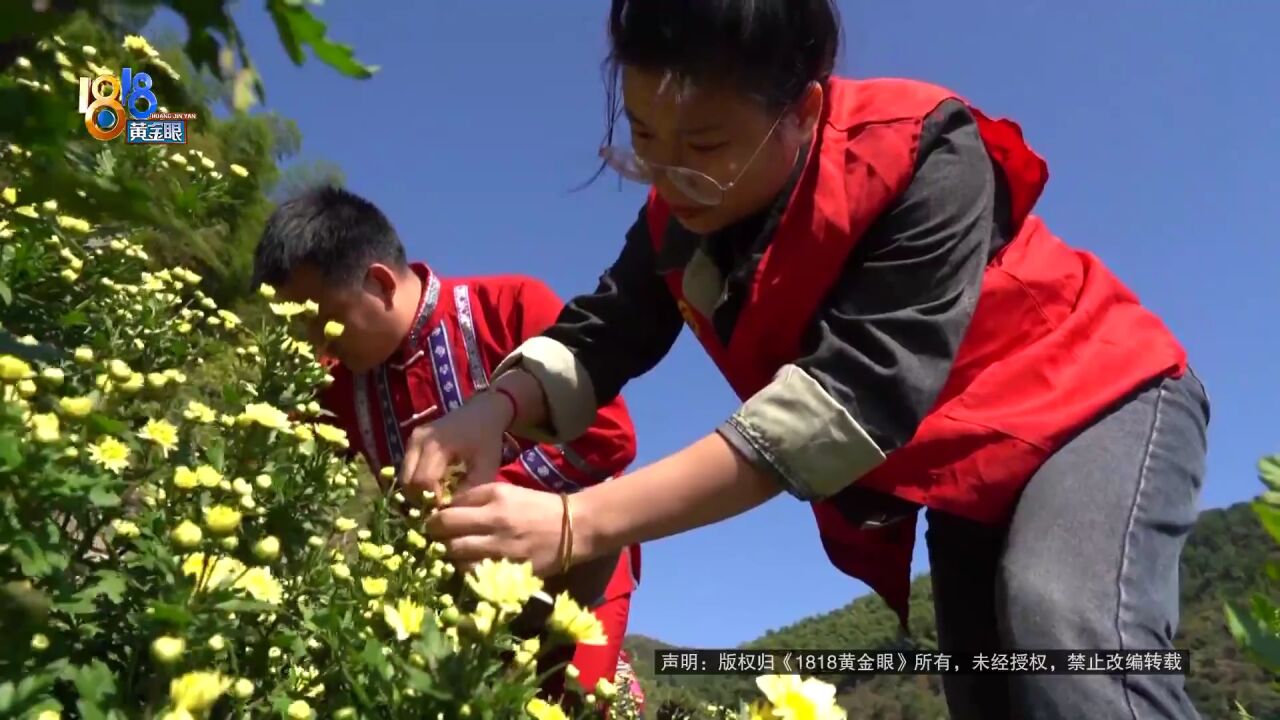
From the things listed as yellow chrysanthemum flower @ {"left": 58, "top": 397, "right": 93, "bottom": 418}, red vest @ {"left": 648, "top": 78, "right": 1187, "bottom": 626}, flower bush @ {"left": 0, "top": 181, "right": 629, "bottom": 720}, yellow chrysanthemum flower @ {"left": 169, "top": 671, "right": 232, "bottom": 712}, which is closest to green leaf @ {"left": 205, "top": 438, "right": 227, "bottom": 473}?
flower bush @ {"left": 0, "top": 181, "right": 629, "bottom": 720}

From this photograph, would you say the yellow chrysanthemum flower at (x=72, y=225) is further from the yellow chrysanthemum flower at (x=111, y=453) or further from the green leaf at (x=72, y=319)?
the yellow chrysanthemum flower at (x=111, y=453)

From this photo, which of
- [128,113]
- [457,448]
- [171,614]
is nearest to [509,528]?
[457,448]

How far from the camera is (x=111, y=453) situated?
134 centimetres

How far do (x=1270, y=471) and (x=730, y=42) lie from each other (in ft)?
2.88

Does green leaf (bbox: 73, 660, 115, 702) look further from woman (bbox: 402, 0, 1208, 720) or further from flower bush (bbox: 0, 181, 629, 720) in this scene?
woman (bbox: 402, 0, 1208, 720)

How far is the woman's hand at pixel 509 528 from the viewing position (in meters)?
1.17

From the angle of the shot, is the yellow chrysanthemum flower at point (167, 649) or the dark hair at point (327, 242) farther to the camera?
the dark hair at point (327, 242)

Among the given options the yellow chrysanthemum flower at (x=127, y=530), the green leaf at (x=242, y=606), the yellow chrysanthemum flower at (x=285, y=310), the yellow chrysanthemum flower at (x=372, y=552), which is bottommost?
the green leaf at (x=242, y=606)

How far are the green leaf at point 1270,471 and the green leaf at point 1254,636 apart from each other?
0.37ft

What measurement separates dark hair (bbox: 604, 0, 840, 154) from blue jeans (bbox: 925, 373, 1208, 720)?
0.69 meters


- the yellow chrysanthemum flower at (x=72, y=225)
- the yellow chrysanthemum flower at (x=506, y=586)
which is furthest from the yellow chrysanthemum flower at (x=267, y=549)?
the yellow chrysanthemum flower at (x=72, y=225)

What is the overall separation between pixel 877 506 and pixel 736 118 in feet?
2.06

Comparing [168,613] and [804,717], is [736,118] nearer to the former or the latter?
[804,717]

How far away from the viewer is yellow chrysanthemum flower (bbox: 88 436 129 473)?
1.28 m
